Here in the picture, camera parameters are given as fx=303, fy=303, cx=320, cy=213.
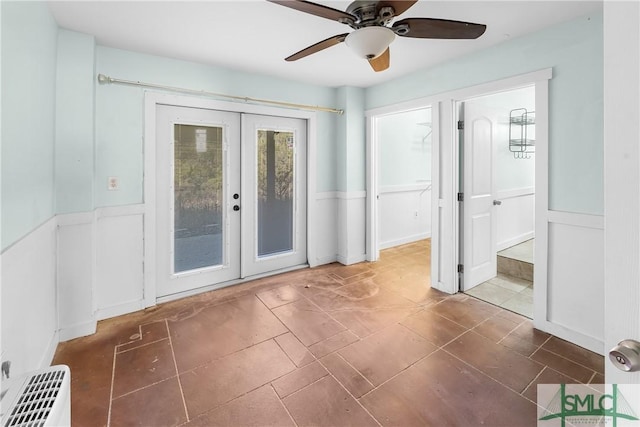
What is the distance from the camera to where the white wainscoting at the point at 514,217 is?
4082 millimetres

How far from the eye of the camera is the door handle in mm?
585

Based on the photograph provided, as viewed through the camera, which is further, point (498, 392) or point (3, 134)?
point (498, 392)

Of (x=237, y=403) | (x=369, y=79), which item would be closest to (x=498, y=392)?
(x=237, y=403)

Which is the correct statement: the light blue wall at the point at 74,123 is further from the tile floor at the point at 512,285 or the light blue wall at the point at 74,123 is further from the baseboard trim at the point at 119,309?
the tile floor at the point at 512,285

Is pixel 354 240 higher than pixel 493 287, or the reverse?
pixel 354 240

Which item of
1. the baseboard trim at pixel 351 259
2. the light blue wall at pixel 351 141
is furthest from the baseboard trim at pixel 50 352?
the light blue wall at pixel 351 141

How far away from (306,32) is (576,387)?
9.89 feet

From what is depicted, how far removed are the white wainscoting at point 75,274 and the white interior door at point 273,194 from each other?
145 cm

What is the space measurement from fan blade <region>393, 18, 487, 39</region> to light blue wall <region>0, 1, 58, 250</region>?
1919 mm

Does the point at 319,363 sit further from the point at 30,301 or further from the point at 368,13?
the point at 368,13

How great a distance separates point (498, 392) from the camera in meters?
1.76

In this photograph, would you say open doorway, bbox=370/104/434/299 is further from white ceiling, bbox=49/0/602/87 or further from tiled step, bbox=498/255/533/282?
white ceiling, bbox=49/0/602/87

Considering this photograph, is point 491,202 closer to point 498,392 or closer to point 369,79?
point 369,79

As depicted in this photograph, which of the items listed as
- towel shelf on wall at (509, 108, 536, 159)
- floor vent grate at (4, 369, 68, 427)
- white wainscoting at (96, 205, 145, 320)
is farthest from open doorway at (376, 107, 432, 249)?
floor vent grate at (4, 369, 68, 427)
